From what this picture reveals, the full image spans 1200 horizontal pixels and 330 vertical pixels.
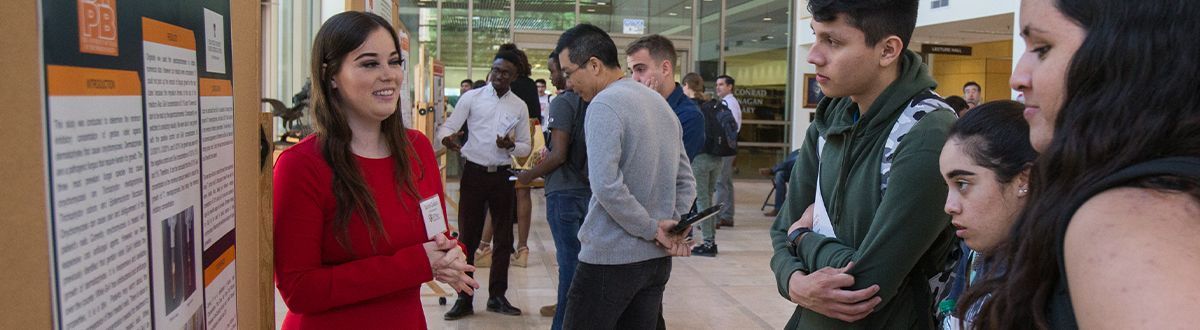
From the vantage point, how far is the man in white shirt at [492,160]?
230 inches

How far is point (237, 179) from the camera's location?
5.68 ft

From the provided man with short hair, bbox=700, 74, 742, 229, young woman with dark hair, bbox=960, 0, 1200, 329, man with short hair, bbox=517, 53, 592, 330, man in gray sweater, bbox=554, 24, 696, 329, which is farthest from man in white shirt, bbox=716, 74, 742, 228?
young woman with dark hair, bbox=960, 0, 1200, 329

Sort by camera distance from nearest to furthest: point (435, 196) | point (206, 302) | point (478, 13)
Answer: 1. point (206, 302)
2. point (435, 196)
3. point (478, 13)

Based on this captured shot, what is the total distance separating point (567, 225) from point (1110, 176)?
3.81 meters

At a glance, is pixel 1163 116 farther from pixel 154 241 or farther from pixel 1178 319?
pixel 154 241

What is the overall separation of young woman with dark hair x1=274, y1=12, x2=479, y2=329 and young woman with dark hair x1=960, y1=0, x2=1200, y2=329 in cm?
144

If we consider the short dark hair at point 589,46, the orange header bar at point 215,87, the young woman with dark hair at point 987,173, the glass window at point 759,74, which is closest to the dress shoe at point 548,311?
the short dark hair at point 589,46

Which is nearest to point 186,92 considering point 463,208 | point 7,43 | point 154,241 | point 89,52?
point 154,241

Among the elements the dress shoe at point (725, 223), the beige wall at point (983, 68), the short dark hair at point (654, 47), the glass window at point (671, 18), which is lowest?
the dress shoe at point (725, 223)

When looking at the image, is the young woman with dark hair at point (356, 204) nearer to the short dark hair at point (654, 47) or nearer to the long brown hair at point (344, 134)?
the long brown hair at point (344, 134)

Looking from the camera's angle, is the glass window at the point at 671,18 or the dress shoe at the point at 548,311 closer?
the dress shoe at the point at 548,311

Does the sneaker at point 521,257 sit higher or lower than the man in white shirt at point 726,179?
lower

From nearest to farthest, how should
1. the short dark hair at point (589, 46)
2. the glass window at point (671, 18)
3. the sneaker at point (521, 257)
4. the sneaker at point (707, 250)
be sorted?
the short dark hair at point (589, 46), the sneaker at point (521, 257), the sneaker at point (707, 250), the glass window at point (671, 18)

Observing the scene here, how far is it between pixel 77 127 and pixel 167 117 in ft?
1.08
